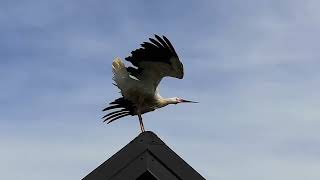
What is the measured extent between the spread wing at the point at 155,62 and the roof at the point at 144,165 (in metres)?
2.25

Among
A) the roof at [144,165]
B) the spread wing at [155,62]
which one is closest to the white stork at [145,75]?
the spread wing at [155,62]

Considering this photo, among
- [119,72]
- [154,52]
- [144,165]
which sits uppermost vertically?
[119,72]

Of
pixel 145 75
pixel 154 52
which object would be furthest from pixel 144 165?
pixel 145 75

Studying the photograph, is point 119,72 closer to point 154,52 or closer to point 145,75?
point 145,75

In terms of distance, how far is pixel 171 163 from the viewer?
3346 mm

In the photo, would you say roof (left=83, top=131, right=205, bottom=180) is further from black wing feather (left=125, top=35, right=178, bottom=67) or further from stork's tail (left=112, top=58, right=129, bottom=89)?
stork's tail (left=112, top=58, right=129, bottom=89)

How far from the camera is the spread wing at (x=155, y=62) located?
5.68m

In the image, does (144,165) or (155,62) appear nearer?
(144,165)

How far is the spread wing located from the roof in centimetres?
225

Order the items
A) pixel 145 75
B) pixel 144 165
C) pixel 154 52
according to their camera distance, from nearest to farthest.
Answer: pixel 144 165, pixel 154 52, pixel 145 75

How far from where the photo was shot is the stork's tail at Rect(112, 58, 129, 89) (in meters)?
7.12

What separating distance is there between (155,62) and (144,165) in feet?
9.67

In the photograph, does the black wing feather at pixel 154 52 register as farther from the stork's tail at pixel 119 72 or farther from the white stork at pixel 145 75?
the stork's tail at pixel 119 72

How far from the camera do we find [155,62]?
6.18 metres
